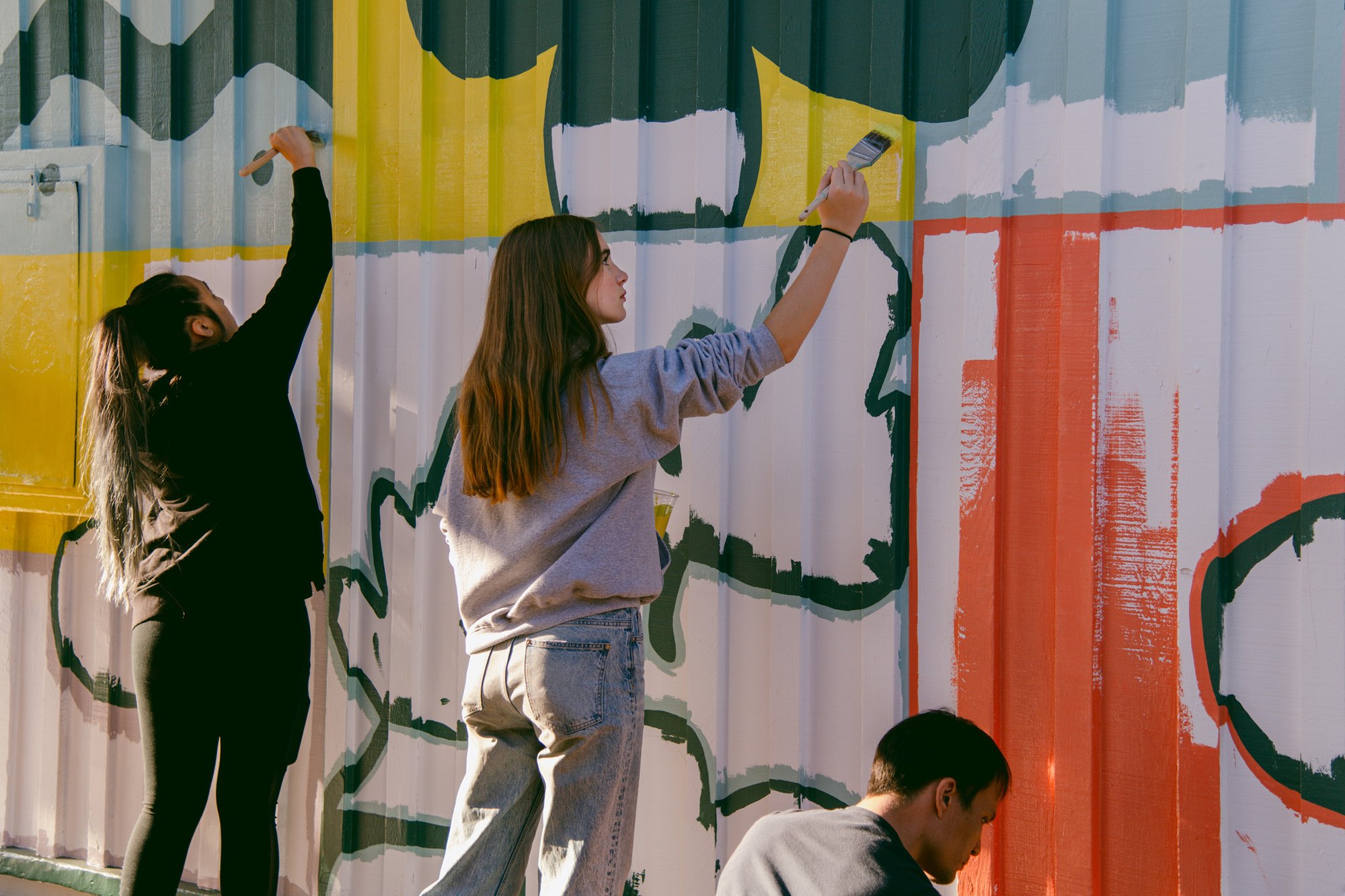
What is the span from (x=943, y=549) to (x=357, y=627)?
167 cm

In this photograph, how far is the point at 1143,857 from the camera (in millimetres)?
2193

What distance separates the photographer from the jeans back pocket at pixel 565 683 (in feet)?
6.15

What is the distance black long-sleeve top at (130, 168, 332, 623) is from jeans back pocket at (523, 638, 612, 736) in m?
0.95

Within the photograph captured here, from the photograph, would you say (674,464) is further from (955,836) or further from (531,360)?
(955,836)

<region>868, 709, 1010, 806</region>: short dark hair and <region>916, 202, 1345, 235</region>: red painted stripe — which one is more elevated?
<region>916, 202, 1345, 235</region>: red painted stripe

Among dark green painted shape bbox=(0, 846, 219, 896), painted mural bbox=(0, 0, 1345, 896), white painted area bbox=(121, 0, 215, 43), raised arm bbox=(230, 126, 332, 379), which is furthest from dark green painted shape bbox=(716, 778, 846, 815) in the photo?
white painted area bbox=(121, 0, 215, 43)

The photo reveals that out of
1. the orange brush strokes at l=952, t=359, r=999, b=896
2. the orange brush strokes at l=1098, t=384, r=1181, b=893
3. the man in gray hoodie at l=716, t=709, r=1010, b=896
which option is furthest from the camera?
the orange brush strokes at l=952, t=359, r=999, b=896

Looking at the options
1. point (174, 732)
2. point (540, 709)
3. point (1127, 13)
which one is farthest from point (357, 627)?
point (1127, 13)

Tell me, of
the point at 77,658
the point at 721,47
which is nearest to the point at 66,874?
the point at 77,658

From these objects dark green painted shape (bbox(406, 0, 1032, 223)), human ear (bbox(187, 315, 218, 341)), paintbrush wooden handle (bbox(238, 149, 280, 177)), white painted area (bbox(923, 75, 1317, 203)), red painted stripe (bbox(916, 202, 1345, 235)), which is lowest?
human ear (bbox(187, 315, 218, 341))

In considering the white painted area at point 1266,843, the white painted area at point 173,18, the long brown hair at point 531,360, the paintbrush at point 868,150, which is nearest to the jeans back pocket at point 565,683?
the long brown hair at point 531,360

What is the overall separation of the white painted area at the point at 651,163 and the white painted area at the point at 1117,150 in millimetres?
505

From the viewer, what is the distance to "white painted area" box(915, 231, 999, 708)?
2.35 m

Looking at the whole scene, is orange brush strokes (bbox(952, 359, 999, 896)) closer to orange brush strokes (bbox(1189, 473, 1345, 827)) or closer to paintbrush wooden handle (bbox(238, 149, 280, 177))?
orange brush strokes (bbox(1189, 473, 1345, 827))
